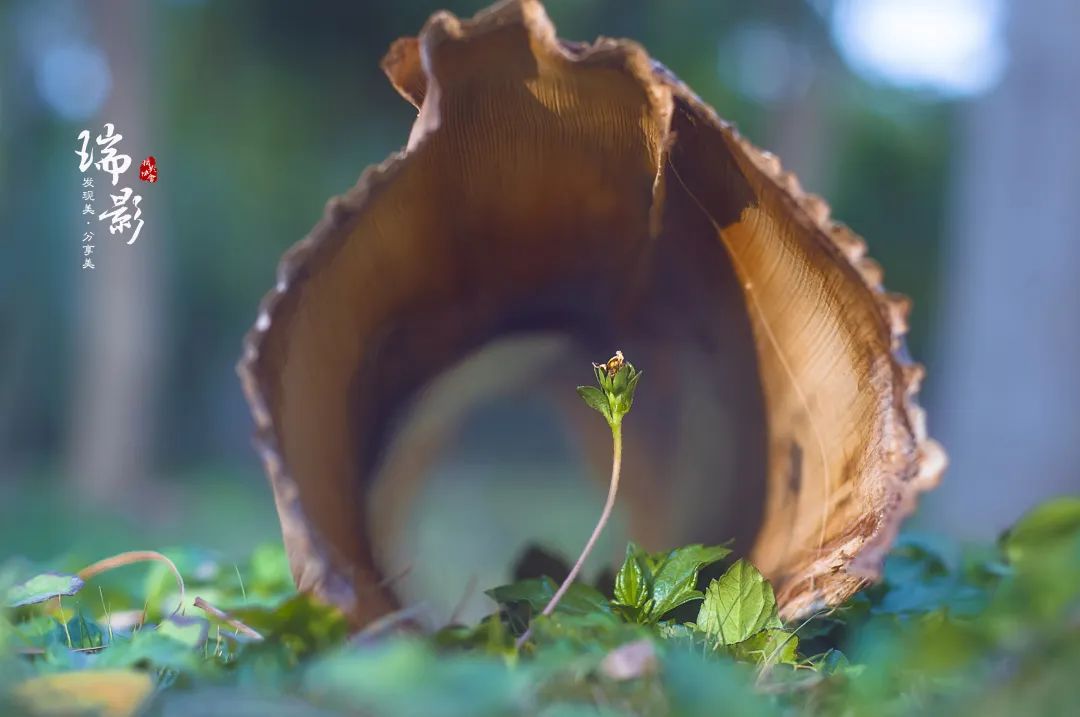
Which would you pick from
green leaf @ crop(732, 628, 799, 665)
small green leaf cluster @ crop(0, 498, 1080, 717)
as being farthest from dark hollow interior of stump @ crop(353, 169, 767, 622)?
green leaf @ crop(732, 628, 799, 665)

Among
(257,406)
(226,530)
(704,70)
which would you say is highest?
(704,70)

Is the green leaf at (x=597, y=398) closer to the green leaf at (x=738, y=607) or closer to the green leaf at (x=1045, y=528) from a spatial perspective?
the green leaf at (x=738, y=607)

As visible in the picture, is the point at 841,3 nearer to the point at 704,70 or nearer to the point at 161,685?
the point at 704,70

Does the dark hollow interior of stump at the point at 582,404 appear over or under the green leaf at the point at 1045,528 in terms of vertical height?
over

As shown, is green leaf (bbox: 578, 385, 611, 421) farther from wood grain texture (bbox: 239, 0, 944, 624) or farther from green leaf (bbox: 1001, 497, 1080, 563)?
green leaf (bbox: 1001, 497, 1080, 563)

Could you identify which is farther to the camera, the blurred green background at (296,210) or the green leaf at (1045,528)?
the blurred green background at (296,210)

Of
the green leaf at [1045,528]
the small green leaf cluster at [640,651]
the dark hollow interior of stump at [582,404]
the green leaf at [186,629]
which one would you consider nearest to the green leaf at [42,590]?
the small green leaf cluster at [640,651]

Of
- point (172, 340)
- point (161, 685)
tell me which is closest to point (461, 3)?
point (172, 340)
